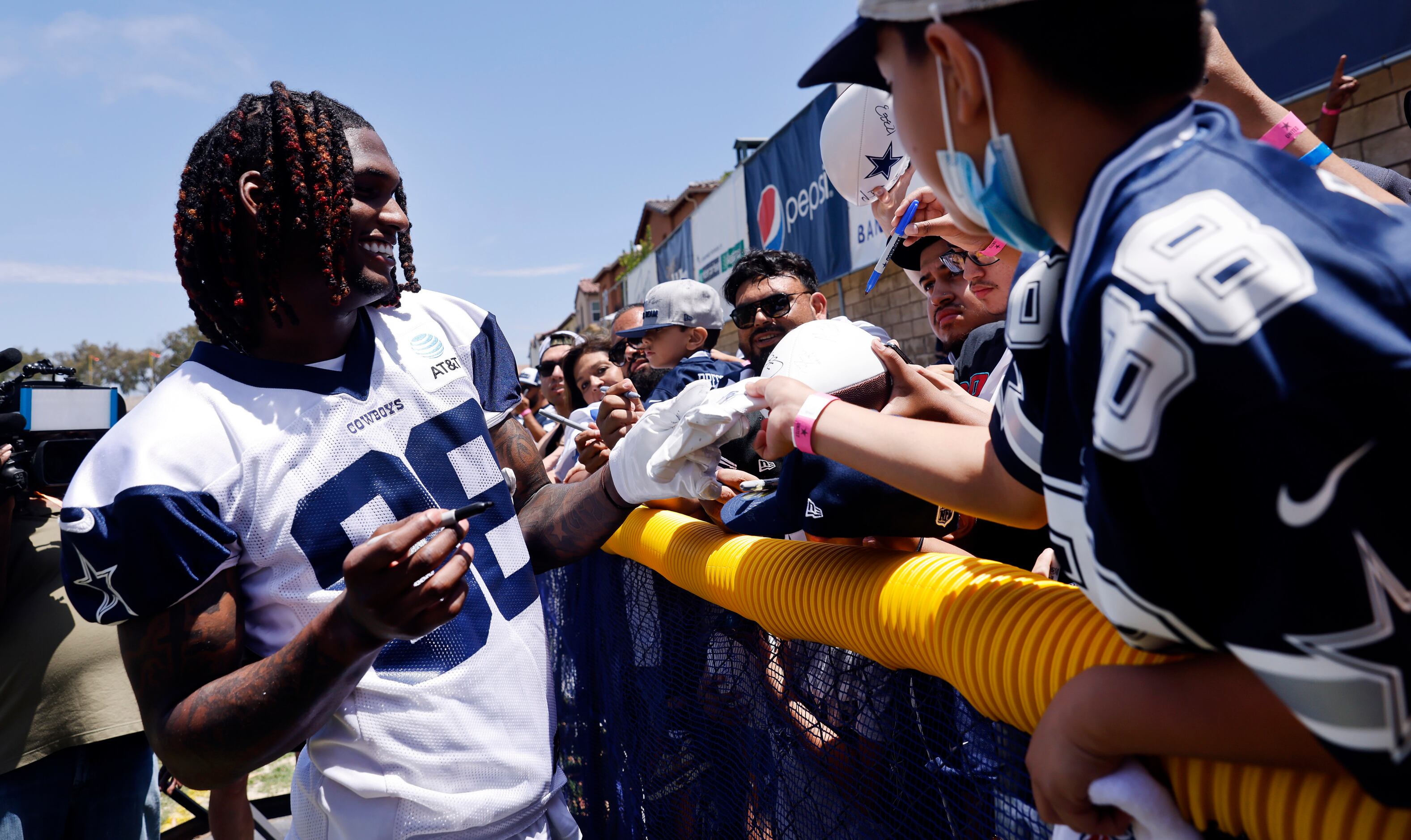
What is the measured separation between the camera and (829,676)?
1319mm

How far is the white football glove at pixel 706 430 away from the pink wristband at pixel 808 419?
24cm

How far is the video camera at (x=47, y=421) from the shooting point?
2531 millimetres

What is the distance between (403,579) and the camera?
1.16m

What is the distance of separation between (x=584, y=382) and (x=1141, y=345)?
4903 millimetres

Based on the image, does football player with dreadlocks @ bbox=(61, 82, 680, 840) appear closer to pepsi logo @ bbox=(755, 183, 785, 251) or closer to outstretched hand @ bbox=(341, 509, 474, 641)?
outstretched hand @ bbox=(341, 509, 474, 641)

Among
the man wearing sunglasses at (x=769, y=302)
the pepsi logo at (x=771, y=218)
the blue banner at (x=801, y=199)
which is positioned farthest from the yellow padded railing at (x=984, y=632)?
the pepsi logo at (x=771, y=218)

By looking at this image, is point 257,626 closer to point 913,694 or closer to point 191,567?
point 191,567

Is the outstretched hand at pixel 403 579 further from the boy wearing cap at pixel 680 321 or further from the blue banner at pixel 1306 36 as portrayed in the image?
the blue banner at pixel 1306 36

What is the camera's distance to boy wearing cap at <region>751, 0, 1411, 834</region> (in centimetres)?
49

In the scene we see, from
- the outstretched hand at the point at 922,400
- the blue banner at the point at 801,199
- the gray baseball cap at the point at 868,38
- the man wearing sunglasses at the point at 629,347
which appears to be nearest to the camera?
the gray baseball cap at the point at 868,38

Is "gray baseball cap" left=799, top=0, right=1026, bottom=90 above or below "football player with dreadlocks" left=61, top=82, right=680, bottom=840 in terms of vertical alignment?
above

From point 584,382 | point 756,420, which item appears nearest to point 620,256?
point 584,382

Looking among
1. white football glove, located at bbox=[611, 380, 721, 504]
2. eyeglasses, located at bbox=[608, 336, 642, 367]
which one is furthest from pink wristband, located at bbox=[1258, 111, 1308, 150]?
eyeglasses, located at bbox=[608, 336, 642, 367]

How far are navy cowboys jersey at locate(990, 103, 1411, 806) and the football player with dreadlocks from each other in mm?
937
